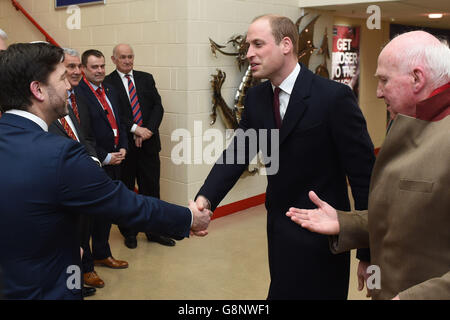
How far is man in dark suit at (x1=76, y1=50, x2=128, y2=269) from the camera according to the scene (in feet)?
11.6

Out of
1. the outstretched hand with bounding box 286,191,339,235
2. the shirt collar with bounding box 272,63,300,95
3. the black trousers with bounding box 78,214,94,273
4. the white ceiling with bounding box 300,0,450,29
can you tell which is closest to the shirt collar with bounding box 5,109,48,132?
the outstretched hand with bounding box 286,191,339,235

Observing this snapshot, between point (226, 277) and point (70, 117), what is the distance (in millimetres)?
1618

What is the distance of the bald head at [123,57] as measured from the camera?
4.12 meters

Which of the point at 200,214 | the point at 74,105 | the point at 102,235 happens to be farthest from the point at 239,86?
the point at 200,214

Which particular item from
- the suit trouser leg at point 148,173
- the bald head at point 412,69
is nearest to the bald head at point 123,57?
the suit trouser leg at point 148,173

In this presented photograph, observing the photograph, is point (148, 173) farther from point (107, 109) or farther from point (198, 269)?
point (198, 269)

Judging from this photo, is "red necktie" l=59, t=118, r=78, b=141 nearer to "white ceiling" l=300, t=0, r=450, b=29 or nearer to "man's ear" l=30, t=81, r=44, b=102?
"man's ear" l=30, t=81, r=44, b=102

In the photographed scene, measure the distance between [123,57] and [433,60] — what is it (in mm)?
3361

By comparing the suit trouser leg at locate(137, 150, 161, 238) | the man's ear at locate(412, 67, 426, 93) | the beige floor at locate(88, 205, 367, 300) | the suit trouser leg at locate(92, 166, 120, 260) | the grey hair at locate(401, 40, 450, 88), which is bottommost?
the beige floor at locate(88, 205, 367, 300)

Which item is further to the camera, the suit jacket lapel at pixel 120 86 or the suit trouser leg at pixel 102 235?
the suit jacket lapel at pixel 120 86

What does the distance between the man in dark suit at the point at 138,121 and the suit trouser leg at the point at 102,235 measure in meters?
0.47

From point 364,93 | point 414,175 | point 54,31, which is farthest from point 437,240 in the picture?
point 364,93

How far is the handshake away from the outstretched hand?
513 millimetres

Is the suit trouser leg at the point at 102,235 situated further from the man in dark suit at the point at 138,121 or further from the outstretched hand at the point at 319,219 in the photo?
the outstretched hand at the point at 319,219
